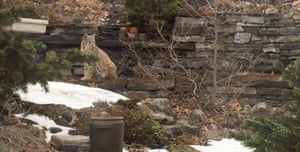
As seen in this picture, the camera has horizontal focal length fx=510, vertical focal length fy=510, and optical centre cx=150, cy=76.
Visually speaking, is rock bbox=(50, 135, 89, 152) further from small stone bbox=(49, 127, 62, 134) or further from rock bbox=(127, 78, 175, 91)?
rock bbox=(127, 78, 175, 91)

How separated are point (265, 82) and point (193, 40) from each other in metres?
1.65

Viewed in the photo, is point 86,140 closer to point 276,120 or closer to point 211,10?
point 276,120

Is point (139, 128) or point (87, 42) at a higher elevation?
point (87, 42)

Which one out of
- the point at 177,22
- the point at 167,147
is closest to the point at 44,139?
the point at 167,147

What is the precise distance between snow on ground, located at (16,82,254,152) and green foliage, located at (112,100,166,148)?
0.19 meters

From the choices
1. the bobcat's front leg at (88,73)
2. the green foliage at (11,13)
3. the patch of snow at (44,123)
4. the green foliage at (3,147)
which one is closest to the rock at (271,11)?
the bobcat's front leg at (88,73)

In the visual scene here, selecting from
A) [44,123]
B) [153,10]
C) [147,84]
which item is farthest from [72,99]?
[153,10]

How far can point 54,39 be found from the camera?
9.97m

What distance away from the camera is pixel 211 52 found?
10.2 metres

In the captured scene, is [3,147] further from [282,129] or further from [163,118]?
[163,118]

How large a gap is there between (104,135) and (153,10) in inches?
198

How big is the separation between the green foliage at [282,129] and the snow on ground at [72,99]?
3.22 m

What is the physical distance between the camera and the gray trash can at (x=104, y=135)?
557cm

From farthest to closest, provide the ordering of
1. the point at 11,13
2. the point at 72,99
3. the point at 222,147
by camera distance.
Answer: the point at 72,99 → the point at 222,147 → the point at 11,13
